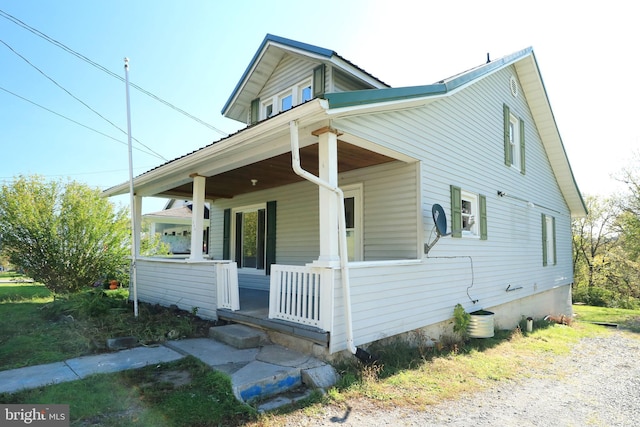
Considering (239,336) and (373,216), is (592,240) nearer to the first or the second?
(373,216)

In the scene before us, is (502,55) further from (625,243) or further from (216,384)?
(625,243)

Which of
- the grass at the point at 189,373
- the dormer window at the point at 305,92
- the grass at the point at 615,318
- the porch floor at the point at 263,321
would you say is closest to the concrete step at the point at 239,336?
the porch floor at the point at 263,321

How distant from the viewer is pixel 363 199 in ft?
22.6

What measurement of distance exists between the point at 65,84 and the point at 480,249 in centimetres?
1093

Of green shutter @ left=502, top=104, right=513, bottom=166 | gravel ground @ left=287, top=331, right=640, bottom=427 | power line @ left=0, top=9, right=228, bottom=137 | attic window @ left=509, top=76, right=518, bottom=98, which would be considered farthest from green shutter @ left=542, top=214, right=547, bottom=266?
power line @ left=0, top=9, right=228, bottom=137

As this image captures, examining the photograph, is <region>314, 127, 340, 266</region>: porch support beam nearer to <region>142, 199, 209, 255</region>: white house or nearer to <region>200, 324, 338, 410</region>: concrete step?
<region>200, 324, 338, 410</region>: concrete step

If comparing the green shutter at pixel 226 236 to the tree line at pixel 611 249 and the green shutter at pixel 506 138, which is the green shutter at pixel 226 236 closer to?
the green shutter at pixel 506 138

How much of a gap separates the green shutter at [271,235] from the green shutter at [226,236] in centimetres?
172

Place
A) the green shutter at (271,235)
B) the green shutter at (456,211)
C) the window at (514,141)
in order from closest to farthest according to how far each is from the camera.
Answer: the green shutter at (456,211)
the green shutter at (271,235)
the window at (514,141)

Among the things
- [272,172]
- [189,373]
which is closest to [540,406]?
[189,373]

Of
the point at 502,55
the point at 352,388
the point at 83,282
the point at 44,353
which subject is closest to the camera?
the point at 352,388

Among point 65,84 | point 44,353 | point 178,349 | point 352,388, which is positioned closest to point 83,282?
point 65,84

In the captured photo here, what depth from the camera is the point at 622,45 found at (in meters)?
9.07

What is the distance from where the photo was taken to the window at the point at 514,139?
367 inches
